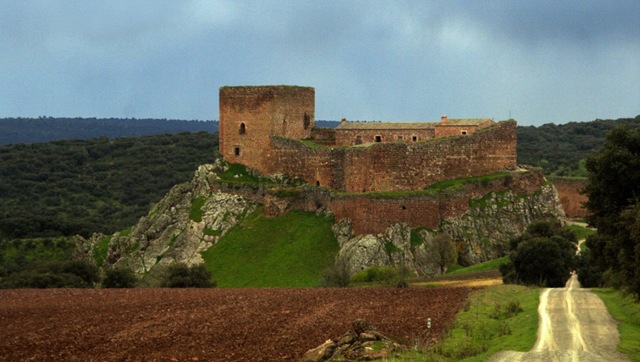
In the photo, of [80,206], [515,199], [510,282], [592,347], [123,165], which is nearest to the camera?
[592,347]

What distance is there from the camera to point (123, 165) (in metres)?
141

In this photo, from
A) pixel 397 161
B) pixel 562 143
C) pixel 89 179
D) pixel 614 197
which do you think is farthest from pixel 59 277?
pixel 562 143

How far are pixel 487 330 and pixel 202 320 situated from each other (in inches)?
406

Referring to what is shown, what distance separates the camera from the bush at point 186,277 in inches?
2399

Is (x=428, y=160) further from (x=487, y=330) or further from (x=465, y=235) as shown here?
(x=487, y=330)

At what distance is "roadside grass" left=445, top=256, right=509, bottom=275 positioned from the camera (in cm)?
6300

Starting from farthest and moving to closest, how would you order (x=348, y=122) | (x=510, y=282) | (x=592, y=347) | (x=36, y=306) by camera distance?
(x=348, y=122) → (x=510, y=282) → (x=36, y=306) → (x=592, y=347)

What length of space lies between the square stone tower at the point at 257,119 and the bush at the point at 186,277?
534 inches

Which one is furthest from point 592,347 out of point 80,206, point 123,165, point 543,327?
point 123,165

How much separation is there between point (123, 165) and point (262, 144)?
69296 millimetres

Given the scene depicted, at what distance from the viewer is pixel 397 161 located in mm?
68625

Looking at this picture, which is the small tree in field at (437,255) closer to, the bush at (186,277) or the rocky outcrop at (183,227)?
the bush at (186,277)

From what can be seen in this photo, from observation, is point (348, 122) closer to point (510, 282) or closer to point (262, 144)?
point (262, 144)

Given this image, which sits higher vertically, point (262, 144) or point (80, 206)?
point (262, 144)
